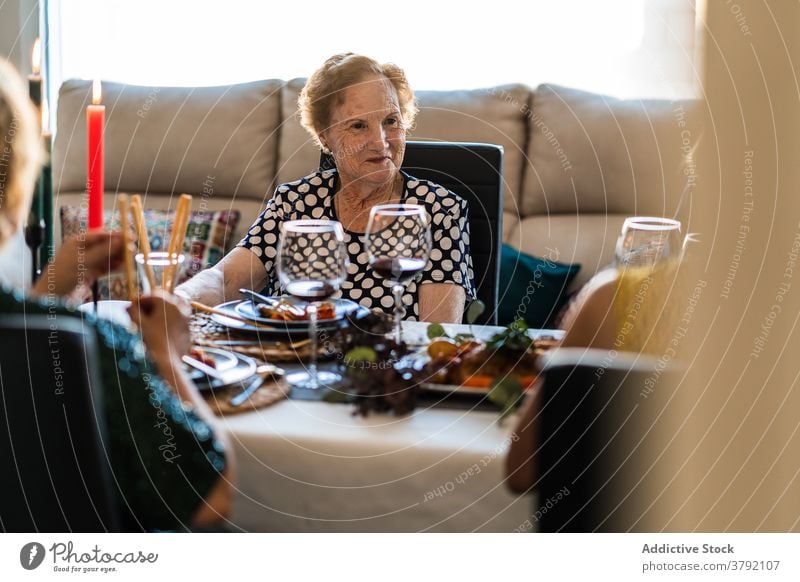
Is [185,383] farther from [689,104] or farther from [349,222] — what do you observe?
[349,222]

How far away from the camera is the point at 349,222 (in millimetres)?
1099

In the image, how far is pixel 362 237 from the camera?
3.59 ft

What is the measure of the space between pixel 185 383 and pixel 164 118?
3.02 ft

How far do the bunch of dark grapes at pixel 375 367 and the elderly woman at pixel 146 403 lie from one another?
0.33 feet

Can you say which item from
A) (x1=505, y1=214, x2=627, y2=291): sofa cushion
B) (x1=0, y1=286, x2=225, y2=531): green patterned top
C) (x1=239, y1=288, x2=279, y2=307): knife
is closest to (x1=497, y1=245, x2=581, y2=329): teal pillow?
(x1=505, y1=214, x2=627, y2=291): sofa cushion

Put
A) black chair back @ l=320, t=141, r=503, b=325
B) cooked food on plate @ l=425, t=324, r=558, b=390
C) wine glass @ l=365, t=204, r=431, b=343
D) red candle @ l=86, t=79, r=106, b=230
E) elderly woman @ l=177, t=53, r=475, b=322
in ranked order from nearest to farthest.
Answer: red candle @ l=86, t=79, r=106, b=230
cooked food on plate @ l=425, t=324, r=558, b=390
wine glass @ l=365, t=204, r=431, b=343
elderly woman @ l=177, t=53, r=475, b=322
black chair back @ l=320, t=141, r=503, b=325

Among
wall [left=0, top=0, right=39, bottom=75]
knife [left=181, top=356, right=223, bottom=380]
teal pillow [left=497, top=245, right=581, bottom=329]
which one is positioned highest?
wall [left=0, top=0, right=39, bottom=75]

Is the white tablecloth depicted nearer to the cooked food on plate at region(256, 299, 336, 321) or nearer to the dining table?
the dining table

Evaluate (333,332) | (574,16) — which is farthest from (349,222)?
(574,16)

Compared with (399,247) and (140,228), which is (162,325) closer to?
(140,228)

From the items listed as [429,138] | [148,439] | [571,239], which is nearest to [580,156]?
[571,239]

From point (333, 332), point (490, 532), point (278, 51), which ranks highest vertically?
point (278, 51)

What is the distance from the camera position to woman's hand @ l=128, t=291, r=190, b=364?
0.63m

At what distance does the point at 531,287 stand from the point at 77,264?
3.40ft
